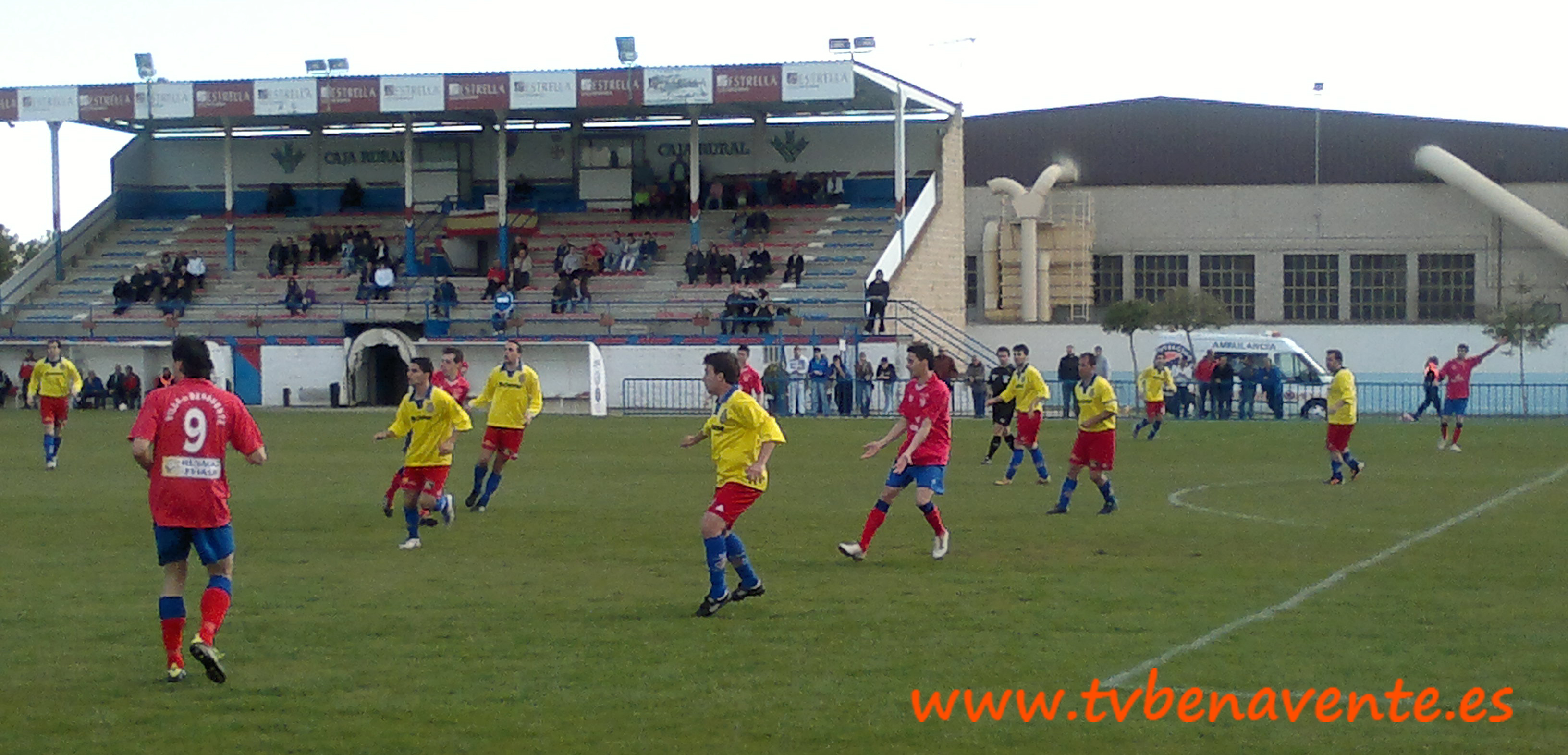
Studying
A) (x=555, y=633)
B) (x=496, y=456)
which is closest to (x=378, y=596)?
(x=555, y=633)

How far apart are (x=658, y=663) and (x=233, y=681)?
90.3 inches

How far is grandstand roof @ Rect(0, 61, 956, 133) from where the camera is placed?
4353cm

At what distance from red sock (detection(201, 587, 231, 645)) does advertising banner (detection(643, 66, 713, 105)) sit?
36.2m

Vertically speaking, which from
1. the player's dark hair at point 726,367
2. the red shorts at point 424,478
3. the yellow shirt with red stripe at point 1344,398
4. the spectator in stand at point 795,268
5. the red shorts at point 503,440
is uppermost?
the spectator in stand at point 795,268

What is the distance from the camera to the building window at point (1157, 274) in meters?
54.7

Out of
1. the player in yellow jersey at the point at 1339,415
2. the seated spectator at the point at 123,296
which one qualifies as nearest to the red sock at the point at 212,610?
the player in yellow jersey at the point at 1339,415

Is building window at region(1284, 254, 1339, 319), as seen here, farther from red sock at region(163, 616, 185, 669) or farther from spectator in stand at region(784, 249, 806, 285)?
red sock at region(163, 616, 185, 669)

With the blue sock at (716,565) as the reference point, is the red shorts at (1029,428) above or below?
above

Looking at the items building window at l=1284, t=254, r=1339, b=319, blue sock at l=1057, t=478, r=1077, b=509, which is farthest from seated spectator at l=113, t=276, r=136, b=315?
blue sock at l=1057, t=478, r=1077, b=509

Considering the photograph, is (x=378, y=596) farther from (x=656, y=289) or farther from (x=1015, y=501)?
(x=656, y=289)

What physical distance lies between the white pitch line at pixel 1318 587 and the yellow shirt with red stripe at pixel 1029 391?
5.55 meters

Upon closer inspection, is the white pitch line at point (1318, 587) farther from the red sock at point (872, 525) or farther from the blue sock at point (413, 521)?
the blue sock at point (413, 521)

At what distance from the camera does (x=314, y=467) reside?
2352cm

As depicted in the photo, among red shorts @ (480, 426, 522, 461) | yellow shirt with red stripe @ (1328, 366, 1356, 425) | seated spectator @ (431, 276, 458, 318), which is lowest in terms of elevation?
red shorts @ (480, 426, 522, 461)
